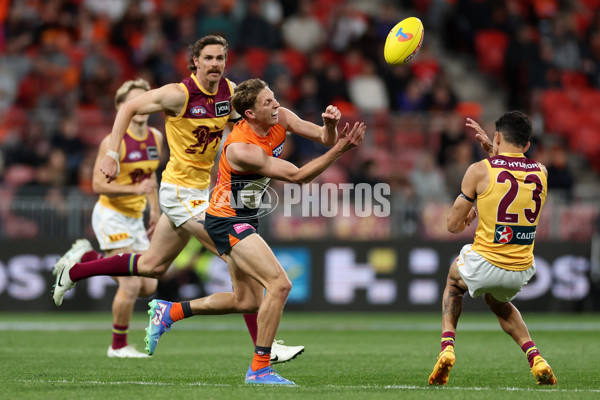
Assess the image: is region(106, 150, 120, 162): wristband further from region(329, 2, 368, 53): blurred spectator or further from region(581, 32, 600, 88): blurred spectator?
region(581, 32, 600, 88): blurred spectator

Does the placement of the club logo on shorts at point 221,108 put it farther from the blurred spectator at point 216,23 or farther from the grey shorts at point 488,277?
the blurred spectator at point 216,23

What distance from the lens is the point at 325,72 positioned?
1864 centimetres

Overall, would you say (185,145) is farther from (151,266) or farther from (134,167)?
(134,167)

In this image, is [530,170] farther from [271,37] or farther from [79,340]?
[271,37]

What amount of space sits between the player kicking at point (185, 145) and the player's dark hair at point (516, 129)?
2713 millimetres

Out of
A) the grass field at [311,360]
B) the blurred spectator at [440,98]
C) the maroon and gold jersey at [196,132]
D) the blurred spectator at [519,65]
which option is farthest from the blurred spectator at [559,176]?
the maroon and gold jersey at [196,132]

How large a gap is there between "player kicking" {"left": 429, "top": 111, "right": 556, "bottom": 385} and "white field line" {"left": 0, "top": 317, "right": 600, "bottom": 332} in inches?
232

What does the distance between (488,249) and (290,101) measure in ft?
35.7

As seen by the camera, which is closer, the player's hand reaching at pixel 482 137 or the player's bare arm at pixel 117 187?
the player's hand reaching at pixel 482 137

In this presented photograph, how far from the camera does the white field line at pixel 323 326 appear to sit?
13.8 m

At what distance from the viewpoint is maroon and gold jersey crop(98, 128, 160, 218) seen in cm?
1073

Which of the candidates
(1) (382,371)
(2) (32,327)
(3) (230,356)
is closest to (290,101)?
(2) (32,327)

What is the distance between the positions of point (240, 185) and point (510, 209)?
217 centimetres

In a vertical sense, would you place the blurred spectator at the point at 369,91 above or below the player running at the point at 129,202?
above
